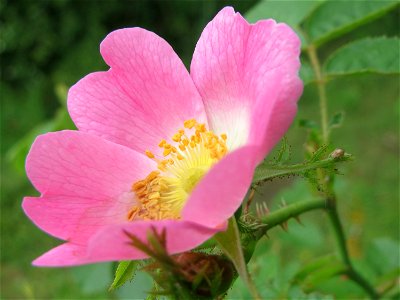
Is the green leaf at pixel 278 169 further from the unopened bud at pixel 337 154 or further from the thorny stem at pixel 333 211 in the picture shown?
the thorny stem at pixel 333 211

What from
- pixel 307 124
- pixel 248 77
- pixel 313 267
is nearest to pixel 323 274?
pixel 313 267

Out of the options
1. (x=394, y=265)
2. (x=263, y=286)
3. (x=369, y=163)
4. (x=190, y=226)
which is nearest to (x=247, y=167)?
(x=190, y=226)

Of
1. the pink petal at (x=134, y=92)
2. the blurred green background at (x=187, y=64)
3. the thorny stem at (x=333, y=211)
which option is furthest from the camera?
the blurred green background at (x=187, y=64)

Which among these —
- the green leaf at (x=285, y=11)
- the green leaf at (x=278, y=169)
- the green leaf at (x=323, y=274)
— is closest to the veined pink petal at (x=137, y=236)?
the green leaf at (x=278, y=169)

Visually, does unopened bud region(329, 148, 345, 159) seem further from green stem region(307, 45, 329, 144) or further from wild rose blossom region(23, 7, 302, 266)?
green stem region(307, 45, 329, 144)

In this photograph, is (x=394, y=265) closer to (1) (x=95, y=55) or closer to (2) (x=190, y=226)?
(2) (x=190, y=226)

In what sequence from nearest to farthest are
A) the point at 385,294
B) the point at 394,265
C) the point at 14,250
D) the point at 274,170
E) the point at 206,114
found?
the point at 274,170
the point at 206,114
the point at 385,294
the point at 394,265
the point at 14,250

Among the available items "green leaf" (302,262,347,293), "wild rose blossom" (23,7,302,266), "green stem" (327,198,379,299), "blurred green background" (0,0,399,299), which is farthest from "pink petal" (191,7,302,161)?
"green leaf" (302,262,347,293)
